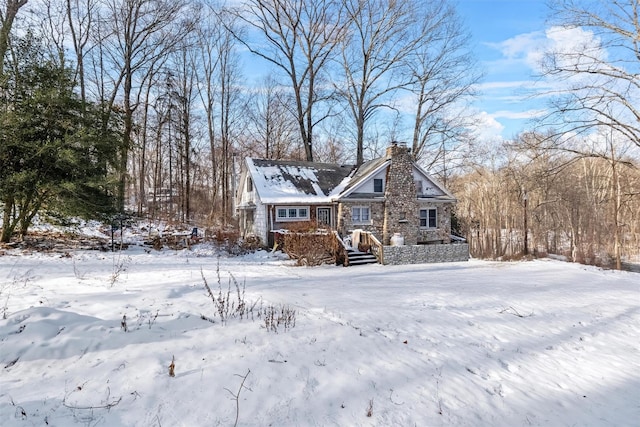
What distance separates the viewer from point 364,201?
1928 cm

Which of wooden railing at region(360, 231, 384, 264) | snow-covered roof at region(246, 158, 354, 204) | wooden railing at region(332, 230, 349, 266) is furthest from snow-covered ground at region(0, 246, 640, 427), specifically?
snow-covered roof at region(246, 158, 354, 204)

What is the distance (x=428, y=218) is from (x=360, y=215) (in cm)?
457

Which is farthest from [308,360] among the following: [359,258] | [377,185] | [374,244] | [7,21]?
[7,21]

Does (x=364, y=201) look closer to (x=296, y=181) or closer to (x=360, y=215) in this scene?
(x=360, y=215)

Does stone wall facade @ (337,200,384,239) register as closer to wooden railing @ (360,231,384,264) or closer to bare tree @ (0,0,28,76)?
wooden railing @ (360,231,384,264)

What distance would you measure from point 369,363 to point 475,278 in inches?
298

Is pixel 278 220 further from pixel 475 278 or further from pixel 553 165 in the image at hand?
pixel 553 165

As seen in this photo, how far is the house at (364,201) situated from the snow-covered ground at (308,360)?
11562 mm

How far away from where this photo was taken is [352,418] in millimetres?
3264

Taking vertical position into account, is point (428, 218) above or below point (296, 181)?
below

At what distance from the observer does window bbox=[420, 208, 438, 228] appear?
20.9 m

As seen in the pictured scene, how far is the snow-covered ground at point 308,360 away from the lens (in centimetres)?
321

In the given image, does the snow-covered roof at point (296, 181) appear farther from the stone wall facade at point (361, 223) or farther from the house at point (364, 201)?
the stone wall facade at point (361, 223)

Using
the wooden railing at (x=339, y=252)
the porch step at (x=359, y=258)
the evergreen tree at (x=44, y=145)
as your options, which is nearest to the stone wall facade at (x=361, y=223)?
the porch step at (x=359, y=258)
